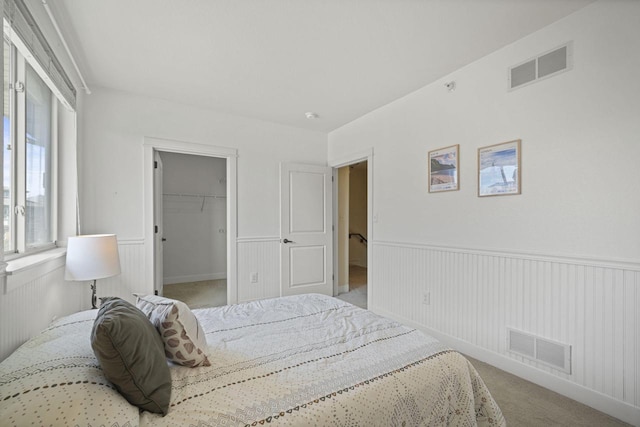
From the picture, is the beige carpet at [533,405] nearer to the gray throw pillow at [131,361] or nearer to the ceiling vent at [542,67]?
the gray throw pillow at [131,361]

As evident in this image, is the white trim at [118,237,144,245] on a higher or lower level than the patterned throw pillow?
higher

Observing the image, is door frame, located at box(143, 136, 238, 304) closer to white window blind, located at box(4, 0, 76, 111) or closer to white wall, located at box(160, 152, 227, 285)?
white window blind, located at box(4, 0, 76, 111)

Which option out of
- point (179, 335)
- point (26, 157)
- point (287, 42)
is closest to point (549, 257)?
point (179, 335)

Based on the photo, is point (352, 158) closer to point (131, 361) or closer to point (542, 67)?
point (542, 67)

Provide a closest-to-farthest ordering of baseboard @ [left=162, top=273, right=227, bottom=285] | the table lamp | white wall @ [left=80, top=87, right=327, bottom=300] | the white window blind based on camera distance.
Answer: the white window blind
the table lamp
white wall @ [left=80, top=87, right=327, bottom=300]
baseboard @ [left=162, top=273, right=227, bottom=285]

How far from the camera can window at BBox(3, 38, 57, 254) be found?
1681 mm

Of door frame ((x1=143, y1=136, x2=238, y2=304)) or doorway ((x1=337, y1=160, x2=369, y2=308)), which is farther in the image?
doorway ((x1=337, y1=160, x2=369, y2=308))

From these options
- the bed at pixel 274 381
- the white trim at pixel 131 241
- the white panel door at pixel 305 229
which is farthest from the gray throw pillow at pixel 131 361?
the white panel door at pixel 305 229

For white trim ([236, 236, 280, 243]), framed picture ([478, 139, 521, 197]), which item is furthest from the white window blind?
framed picture ([478, 139, 521, 197])

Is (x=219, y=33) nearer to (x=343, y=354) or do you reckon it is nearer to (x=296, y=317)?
(x=296, y=317)

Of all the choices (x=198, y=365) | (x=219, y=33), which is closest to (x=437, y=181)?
(x=219, y=33)

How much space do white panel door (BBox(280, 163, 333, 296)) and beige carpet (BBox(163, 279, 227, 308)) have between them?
1054 millimetres

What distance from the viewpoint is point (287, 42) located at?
88.2 inches

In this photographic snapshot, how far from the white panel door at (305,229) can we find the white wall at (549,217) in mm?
1574
